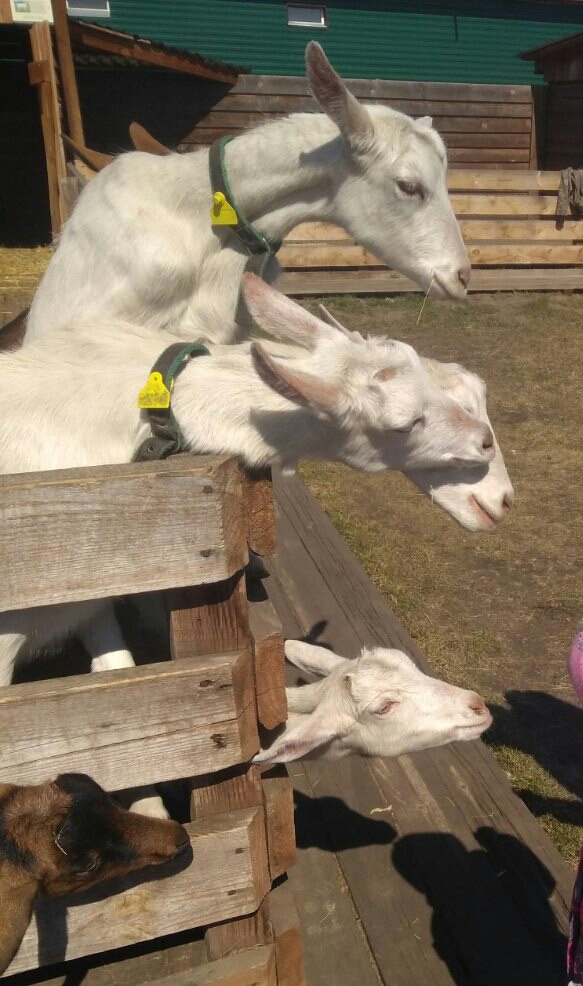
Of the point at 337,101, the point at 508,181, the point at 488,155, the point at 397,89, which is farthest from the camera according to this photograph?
the point at 488,155

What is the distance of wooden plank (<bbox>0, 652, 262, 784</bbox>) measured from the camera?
74.3 inches

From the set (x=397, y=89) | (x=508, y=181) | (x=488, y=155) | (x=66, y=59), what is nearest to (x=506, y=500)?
(x=66, y=59)

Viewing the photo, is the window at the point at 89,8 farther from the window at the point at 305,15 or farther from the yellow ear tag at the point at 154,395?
the yellow ear tag at the point at 154,395

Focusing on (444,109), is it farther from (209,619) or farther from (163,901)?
(163,901)

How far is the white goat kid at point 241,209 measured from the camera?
314 centimetres

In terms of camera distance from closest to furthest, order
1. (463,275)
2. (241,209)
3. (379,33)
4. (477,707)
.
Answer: (477,707) < (241,209) < (463,275) < (379,33)

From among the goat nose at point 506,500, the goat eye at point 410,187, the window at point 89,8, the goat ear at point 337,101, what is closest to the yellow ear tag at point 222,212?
the goat ear at point 337,101

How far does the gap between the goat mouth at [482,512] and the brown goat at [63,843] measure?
128 centimetres

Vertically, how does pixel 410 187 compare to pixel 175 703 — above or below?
above

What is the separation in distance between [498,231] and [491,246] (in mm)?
235

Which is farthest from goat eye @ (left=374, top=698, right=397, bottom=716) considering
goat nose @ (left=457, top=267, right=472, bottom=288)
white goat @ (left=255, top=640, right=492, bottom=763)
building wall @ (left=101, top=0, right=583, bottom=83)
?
building wall @ (left=101, top=0, right=583, bottom=83)

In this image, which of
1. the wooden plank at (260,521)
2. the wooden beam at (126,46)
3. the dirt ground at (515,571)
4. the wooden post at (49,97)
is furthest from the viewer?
the wooden beam at (126,46)

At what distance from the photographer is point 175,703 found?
6.40 feet

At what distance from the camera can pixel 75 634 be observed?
2387 mm
